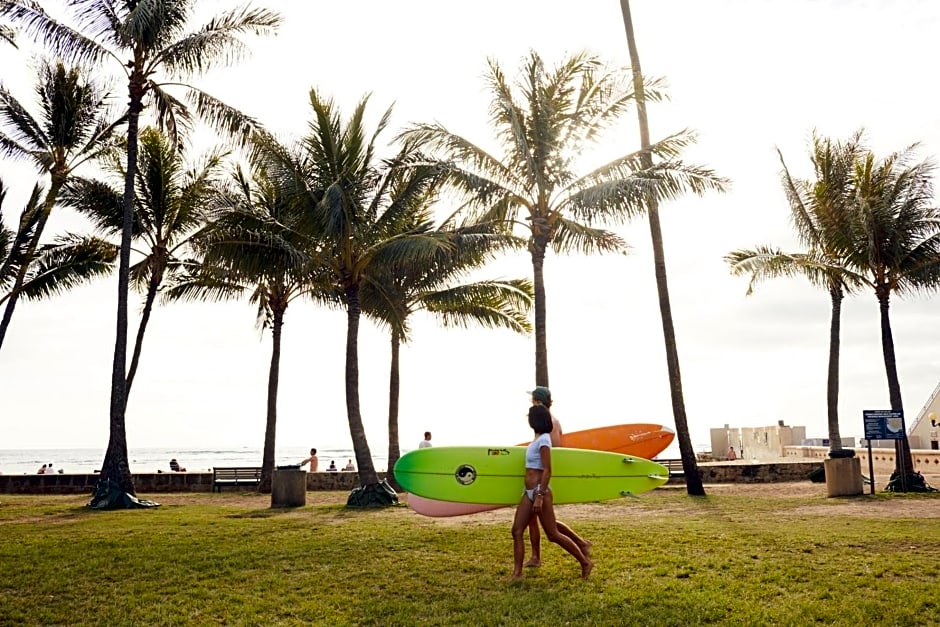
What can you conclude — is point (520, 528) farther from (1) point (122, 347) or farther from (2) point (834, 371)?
(2) point (834, 371)

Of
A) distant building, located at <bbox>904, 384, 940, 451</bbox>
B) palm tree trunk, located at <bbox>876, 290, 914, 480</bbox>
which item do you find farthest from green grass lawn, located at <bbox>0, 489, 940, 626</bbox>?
distant building, located at <bbox>904, 384, 940, 451</bbox>

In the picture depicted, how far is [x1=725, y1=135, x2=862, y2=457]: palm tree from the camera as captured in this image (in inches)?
713

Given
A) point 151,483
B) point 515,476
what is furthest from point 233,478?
point 515,476

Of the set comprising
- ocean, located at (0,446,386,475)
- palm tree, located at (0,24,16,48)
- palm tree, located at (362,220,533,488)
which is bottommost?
ocean, located at (0,446,386,475)

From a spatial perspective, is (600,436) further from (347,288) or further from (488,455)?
(347,288)

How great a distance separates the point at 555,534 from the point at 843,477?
10565 mm

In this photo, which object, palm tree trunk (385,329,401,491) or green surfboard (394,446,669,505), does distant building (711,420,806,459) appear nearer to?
palm tree trunk (385,329,401,491)

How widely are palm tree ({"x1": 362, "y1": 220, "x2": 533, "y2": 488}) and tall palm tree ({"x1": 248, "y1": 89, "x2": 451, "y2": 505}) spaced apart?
40.7 inches

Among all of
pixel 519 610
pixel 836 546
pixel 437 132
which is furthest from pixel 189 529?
pixel 437 132

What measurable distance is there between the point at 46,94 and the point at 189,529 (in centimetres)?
1220

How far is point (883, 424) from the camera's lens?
1622 cm

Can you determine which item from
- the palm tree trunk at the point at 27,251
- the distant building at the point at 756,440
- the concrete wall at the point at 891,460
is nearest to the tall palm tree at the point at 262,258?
the palm tree trunk at the point at 27,251

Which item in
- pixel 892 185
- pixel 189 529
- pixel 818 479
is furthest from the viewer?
pixel 818 479

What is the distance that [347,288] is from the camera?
653 inches
